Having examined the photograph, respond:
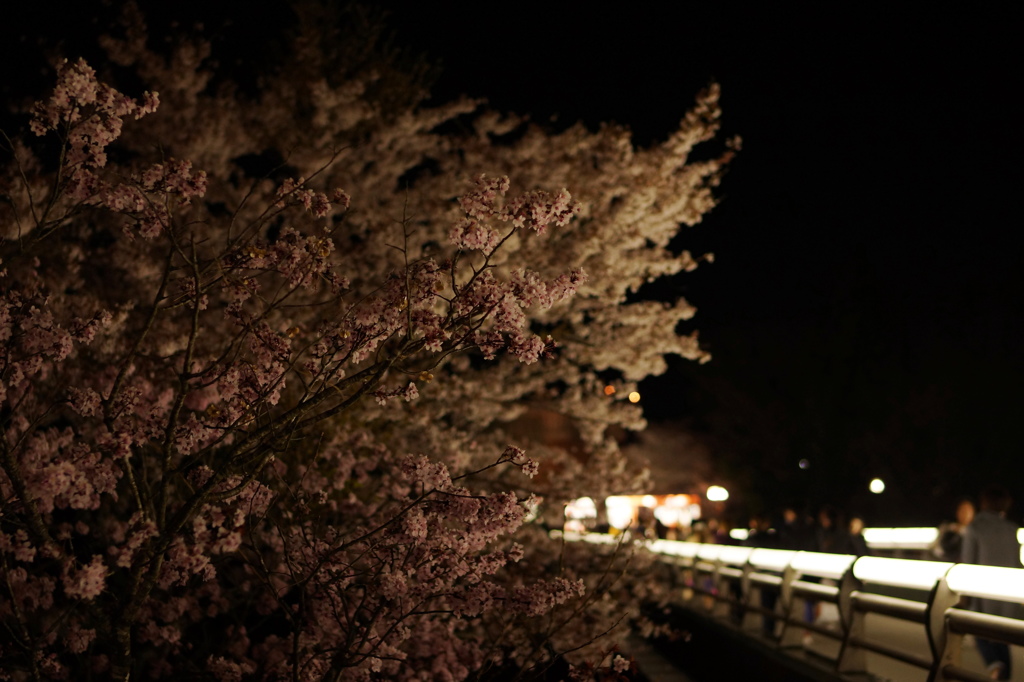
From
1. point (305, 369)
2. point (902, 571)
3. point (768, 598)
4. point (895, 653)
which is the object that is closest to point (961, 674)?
point (895, 653)

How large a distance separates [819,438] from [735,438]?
461 centimetres

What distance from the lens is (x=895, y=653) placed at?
19.2 ft

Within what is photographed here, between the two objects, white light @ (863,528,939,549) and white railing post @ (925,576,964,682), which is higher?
white light @ (863,528,939,549)

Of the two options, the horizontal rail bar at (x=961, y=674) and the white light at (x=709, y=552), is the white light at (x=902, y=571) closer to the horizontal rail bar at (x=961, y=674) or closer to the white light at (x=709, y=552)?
the horizontal rail bar at (x=961, y=674)

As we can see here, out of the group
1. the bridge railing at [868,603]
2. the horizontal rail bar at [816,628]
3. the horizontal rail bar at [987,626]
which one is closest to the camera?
the horizontal rail bar at [987,626]

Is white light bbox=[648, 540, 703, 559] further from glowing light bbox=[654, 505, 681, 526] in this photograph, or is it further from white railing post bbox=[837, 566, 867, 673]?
glowing light bbox=[654, 505, 681, 526]

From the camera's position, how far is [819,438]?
114 ft

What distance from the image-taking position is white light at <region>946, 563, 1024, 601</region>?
179 inches

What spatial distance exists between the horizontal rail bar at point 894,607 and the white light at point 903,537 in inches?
299

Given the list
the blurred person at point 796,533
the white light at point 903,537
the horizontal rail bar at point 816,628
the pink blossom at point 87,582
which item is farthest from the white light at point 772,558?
the pink blossom at point 87,582

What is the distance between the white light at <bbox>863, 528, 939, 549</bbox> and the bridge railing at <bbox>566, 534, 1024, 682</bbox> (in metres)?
2.99

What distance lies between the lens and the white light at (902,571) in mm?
5512

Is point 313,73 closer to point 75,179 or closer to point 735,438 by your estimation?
point 75,179

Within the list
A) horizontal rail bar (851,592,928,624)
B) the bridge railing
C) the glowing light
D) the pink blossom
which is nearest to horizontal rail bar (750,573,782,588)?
the bridge railing
